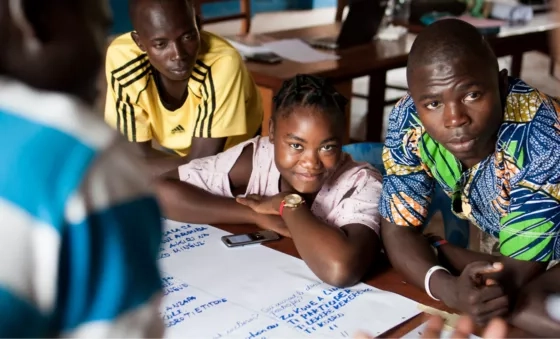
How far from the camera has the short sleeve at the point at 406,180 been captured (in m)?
1.46

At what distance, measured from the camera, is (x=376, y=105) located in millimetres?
3730

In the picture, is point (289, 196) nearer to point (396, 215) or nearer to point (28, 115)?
point (396, 215)

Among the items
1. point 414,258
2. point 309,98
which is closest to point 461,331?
point 414,258

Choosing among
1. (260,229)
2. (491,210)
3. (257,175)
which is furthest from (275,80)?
(491,210)

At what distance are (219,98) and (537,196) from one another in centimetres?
104

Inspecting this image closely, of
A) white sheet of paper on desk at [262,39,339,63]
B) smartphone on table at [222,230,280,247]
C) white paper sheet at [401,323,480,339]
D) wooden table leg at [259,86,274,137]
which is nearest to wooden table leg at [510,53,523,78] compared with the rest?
white sheet of paper on desk at [262,39,339,63]

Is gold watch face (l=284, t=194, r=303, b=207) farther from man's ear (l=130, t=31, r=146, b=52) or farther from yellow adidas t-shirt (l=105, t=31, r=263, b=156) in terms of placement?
man's ear (l=130, t=31, r=146, b=52)

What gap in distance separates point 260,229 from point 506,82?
0.64m

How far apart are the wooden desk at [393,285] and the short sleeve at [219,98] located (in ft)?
1.69

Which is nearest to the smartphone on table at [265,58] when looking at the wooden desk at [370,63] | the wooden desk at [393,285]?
the wooden desk at [370,63]

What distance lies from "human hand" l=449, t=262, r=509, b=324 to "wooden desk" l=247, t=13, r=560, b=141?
1.57m

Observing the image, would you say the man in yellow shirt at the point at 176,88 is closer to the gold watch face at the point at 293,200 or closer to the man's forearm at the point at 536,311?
the gold watch face at the point at 293,200

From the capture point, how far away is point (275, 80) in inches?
108

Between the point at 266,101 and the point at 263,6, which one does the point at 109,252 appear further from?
the point at 263,6
